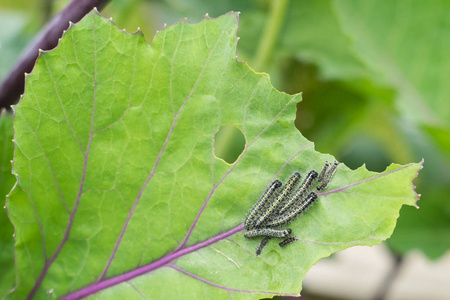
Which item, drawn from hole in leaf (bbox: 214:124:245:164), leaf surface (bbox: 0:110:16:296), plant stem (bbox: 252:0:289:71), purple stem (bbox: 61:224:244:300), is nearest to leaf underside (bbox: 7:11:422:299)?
purple stem (bbox: 61:224:244:300)

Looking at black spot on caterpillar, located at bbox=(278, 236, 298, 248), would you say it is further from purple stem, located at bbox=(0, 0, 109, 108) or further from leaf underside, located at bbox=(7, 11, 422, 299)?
purple stem, located at bbox=(0, 0, 109, 108)

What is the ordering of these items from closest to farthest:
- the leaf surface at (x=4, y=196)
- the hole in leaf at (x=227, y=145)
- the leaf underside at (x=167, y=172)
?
the leaf underside at (x=167, y=172), the leaf surface at (x=4, y=196), the hole in leaf at (x=227, y=145)

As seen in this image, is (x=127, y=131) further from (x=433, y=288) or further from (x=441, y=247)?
(x=433, y=288)

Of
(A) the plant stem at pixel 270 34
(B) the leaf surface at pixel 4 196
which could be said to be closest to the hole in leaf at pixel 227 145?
(A) the plant stem at pixel 270 34

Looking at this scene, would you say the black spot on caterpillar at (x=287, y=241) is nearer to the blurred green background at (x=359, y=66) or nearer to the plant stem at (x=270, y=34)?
the blurred green background at (x=359, y=66)

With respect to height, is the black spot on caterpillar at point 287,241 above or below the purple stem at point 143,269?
above

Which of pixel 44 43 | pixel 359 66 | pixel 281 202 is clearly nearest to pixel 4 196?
pixel 44 43

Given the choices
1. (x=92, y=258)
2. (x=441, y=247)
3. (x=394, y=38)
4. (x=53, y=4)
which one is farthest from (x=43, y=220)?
(x=53, y=4)
